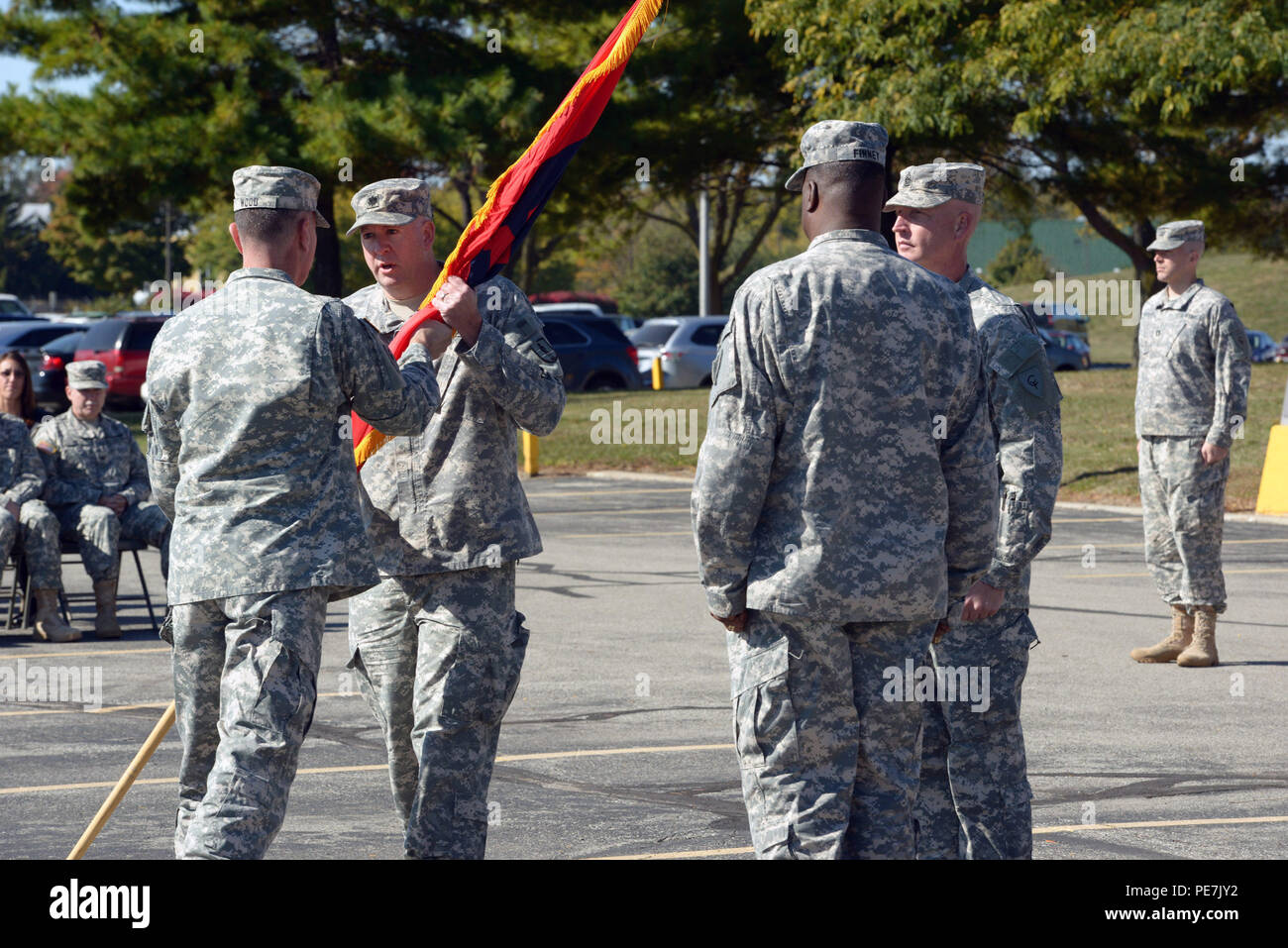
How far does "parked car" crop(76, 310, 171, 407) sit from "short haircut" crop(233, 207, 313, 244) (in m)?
28.9

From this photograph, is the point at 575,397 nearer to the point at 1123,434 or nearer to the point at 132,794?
the point at 1123,434

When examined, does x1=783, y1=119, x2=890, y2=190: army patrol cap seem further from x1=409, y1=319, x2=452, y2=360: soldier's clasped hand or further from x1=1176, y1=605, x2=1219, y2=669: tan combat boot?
x1=1176, y1=605, x2=1219, y2=669: tan combat boot

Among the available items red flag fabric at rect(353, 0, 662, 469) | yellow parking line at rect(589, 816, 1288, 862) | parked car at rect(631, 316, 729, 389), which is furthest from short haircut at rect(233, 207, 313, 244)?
parked car at rect(631, 316, 729, 389)

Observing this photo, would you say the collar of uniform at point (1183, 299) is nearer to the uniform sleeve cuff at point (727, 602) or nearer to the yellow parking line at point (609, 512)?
the uniform sleeve cuff at point (727, 602)

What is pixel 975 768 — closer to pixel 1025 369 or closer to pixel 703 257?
pixel 1025 369

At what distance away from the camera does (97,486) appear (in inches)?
447

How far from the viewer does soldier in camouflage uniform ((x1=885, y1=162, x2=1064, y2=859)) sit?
202 inches

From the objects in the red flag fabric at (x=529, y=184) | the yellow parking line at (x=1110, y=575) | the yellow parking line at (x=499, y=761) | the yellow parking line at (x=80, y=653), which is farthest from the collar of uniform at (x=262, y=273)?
the yellow parking line at (x=1110, y=575)

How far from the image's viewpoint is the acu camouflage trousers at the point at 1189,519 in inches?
373

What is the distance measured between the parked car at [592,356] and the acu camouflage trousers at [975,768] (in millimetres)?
30505

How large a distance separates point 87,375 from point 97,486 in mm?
700

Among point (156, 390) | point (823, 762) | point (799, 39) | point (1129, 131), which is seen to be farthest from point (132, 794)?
point (1129, 131)

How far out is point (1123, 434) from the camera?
22375mm

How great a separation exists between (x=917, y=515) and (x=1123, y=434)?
18.7 meters
